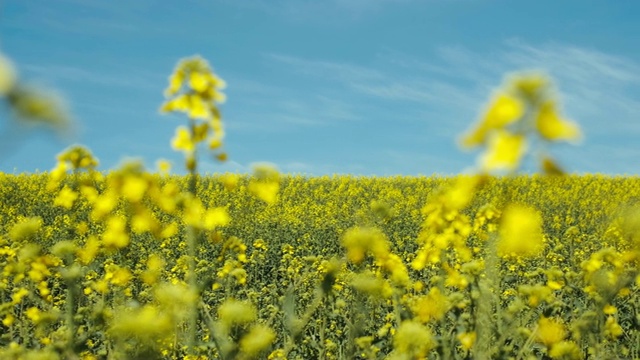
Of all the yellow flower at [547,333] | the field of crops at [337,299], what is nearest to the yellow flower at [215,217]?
the field of crops at [337,299]

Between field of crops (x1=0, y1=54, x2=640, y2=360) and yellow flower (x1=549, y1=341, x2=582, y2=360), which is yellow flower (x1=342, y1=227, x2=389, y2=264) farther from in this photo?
yellow flower (x1=549, y1=341, x2=582, y2=360)

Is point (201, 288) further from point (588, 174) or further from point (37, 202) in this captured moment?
point (588, 174)

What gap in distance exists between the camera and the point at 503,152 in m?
1.83

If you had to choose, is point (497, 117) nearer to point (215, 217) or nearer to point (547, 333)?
point (215, 217)

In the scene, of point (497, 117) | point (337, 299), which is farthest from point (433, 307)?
point (337, 299)

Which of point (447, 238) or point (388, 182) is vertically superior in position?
point (388, 182)

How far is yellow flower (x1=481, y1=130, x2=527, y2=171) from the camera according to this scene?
1824 mm

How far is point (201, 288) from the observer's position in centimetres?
282

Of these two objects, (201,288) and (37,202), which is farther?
(37,202)

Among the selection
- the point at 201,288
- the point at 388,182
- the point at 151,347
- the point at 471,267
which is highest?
the point at 388,182

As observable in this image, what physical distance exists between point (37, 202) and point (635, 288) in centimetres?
1805

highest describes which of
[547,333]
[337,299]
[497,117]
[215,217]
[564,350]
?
[337,299]

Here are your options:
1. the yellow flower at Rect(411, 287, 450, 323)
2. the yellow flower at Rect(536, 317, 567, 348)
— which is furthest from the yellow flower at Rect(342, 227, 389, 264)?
the yellow flower at Rect(536, 317, 567, 348)

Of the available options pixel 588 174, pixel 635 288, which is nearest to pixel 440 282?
pixel 635 288
